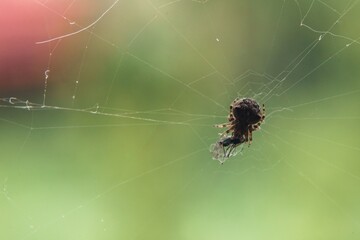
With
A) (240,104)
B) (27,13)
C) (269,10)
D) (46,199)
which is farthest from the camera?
(269,10)

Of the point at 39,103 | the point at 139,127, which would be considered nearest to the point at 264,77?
the point at 139,127

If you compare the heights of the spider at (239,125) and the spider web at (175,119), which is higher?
the spider web at (175,119)

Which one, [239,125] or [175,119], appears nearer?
[239,125]

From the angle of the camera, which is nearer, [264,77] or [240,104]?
[240,104]

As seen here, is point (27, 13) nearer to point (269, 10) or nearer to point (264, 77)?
point (264, 77)

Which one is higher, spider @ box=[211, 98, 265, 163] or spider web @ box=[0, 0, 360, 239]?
spider web @ box=[0, 0, 360, 239]
